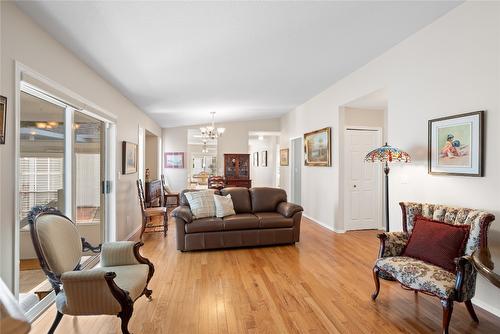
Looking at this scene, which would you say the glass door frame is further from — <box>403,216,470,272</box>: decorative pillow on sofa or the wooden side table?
<box>403,216,470,272</box>: decorative pillow on sofa

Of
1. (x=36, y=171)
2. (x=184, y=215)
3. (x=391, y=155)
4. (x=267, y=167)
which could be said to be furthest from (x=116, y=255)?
(x=267, y=167)

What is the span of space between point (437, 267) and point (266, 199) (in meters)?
2.81

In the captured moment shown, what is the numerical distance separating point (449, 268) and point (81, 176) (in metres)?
4.04

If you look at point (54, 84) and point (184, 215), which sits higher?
point (54, 84)

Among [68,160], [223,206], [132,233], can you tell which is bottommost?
[132,233]

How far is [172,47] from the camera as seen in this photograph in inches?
110

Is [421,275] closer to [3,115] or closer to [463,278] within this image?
[463,278]

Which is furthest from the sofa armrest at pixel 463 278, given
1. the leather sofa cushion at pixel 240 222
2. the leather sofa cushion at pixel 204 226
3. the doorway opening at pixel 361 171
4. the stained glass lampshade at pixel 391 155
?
the doorway opening at pixel 361 171

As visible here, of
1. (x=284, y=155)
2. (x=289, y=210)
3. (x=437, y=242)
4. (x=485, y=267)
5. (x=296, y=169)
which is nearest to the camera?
(x=485, y=267)

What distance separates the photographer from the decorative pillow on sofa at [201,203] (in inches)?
160

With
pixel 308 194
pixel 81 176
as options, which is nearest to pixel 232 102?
pixel 308 194

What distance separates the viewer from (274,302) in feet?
7.98

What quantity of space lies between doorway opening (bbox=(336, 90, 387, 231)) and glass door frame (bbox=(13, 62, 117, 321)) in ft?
13.0

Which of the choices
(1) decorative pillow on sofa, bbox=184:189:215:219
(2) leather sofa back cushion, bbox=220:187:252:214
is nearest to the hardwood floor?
(1) decorative pillow on sofa, bbox=184:189:215:219
